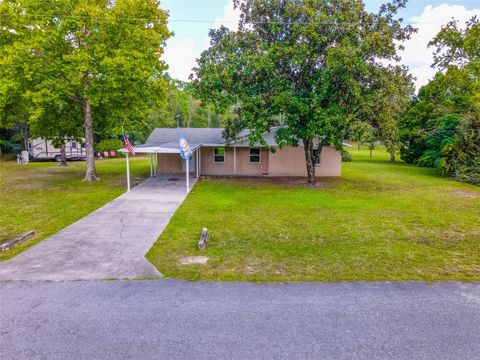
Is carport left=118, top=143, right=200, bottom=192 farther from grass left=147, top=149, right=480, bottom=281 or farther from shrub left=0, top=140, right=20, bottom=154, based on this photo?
shrub left=0, top=140, right=20, bottom=154

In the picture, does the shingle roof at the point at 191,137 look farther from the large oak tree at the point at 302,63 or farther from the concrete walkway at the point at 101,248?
the concrete walkway at the point at 101,248

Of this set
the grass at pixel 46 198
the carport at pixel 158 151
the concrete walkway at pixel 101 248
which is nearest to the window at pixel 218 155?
the carport at pixel 158 151

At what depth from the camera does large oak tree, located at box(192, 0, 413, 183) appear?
1481 cm

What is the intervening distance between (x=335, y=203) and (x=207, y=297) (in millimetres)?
9491

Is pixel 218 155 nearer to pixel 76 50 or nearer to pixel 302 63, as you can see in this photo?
pixel 302 63

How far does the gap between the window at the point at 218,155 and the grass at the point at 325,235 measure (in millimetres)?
6242

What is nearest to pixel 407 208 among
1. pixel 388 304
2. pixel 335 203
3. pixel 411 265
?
pixel 335 203

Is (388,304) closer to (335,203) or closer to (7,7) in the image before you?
(335,203)

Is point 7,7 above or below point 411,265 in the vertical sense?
above

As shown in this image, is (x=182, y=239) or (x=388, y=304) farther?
(x=182, y=239)

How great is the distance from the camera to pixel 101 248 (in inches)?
328

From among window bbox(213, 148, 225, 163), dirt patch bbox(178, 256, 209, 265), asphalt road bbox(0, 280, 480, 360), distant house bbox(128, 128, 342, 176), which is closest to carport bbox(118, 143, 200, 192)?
distant house bbox(128, 128, 342, 176)

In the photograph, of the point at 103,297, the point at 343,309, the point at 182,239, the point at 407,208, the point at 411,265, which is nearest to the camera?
the point at 343,309

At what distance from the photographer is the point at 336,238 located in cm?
938
